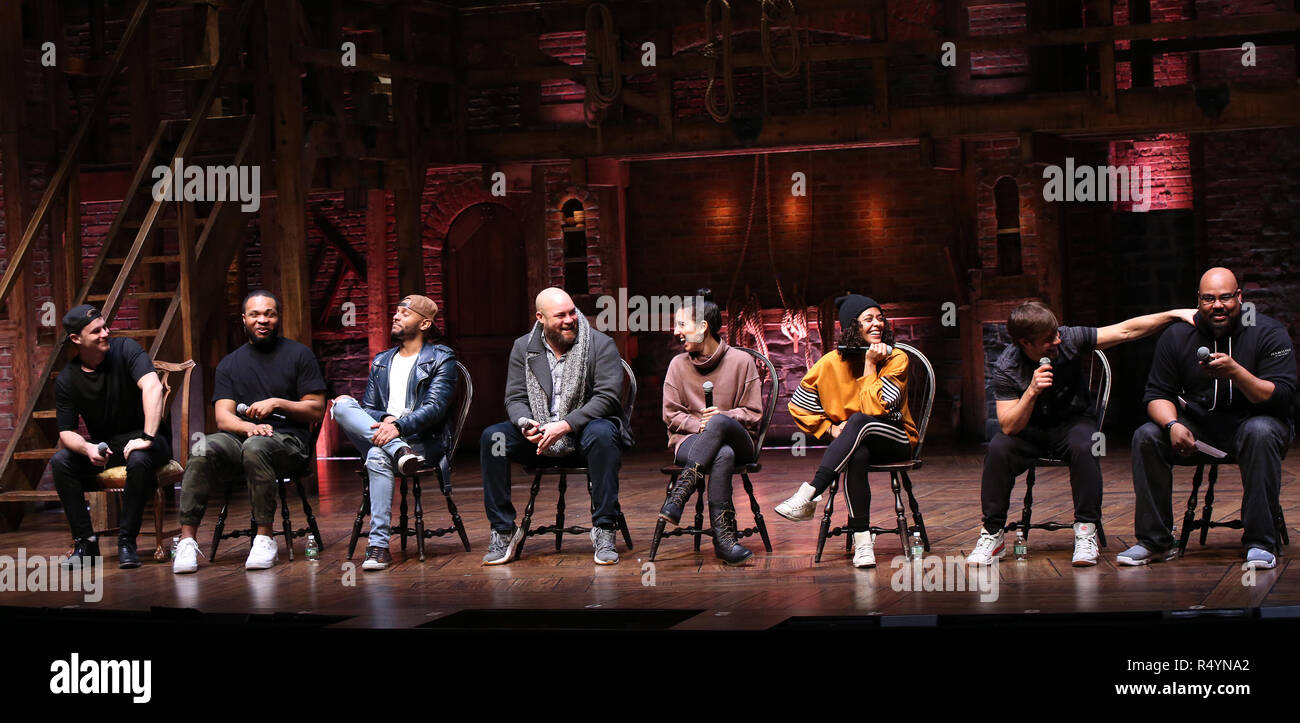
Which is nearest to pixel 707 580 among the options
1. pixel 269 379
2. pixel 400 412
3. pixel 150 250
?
pixel 400 412

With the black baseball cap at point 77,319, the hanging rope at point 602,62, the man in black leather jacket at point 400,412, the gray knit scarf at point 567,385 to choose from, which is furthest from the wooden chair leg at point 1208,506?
the hanging rope at point 602,62

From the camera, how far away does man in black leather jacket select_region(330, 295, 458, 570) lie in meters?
6.37

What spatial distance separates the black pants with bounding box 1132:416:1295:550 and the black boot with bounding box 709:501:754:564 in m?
1.57

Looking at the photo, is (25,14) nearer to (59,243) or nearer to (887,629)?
(59,243)

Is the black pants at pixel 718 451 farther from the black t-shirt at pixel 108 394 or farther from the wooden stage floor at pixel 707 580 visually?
the black t-shirt at pixel 108 394

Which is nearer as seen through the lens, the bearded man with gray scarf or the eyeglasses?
the eyeglasses

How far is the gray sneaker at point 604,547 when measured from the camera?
6168 mm

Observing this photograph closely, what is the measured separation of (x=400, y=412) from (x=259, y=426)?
24.4 inches

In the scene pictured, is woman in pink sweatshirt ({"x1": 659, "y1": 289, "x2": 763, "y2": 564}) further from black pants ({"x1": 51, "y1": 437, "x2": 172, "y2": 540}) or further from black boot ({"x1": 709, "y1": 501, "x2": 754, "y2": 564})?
black pants ({"x1": 51, "y1": 437, "x2": 172, "y2": 540})

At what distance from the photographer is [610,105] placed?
11180mm

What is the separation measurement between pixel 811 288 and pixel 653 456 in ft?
6.97

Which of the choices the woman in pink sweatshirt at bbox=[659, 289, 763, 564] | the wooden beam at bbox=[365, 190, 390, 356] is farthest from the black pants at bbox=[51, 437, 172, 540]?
the wooden beam at bbox=[365, 190, 390, 356]

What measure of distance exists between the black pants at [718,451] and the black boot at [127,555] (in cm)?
253
